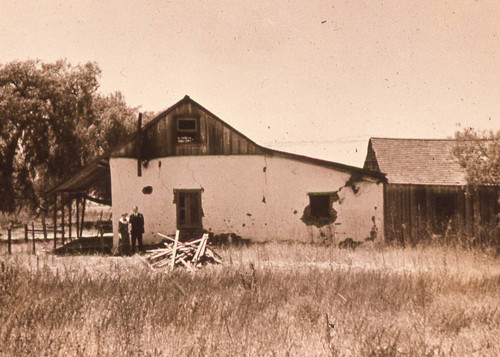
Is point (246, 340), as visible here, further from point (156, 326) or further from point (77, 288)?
point (77, 288)

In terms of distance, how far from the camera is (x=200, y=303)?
5637mm

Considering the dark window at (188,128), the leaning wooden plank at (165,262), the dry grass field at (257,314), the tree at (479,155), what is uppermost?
the dark window at (188,128)

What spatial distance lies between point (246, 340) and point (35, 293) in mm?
3332

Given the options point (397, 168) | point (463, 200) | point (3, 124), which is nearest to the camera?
point (463, 200)

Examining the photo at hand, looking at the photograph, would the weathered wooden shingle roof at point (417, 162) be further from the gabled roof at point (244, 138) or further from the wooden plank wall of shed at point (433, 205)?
the gabled roof at point (244, 138)

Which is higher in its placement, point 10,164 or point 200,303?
point 10,164

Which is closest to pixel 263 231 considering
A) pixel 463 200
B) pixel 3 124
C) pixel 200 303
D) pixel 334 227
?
pixel 334 227

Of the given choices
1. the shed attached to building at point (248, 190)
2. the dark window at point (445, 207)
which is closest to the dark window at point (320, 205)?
the shed attached to building at point (248, 190)

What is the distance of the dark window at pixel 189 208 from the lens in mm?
16438

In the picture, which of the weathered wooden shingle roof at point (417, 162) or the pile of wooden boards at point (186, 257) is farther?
the weathered wooden shingle roof at point (417, 162)

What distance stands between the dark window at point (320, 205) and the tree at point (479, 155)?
5.07m

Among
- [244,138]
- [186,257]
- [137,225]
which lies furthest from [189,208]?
[186,257]

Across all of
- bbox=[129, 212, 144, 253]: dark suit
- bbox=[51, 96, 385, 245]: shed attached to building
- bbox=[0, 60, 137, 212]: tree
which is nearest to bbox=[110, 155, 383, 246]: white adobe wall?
bbox=[51, 96, 385, 245]: shed attached to building

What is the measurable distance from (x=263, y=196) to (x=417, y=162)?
9113mm
